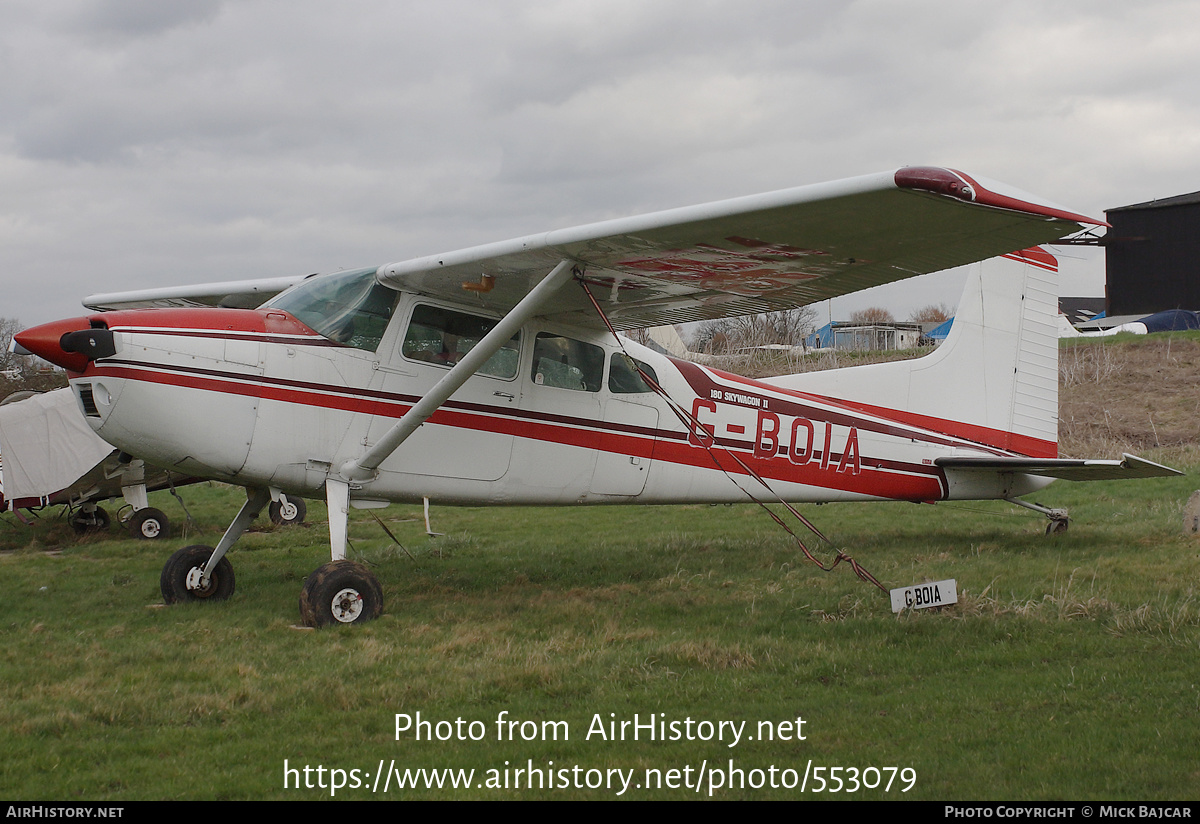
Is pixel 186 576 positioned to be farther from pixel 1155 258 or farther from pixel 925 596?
pixel 1155 258

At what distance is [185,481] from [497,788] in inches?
455

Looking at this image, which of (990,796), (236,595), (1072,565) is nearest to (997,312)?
(1072,565)

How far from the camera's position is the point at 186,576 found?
7.56m

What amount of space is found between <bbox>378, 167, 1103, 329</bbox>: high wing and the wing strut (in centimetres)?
24

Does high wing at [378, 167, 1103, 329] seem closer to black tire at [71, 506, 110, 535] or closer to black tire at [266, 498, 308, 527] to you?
black tire at [266, 498, 308, 527]

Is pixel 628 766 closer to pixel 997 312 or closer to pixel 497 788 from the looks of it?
pixel 497 788

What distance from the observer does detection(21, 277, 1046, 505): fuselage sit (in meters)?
6.44

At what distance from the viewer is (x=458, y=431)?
7.50 metres

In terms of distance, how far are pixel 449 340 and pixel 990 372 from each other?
20.3ft

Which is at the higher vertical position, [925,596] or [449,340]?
[449,340]

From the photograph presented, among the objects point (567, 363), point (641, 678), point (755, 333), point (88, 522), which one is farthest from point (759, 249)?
point (755, 333)

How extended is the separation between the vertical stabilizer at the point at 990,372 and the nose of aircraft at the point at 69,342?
646 centimetres

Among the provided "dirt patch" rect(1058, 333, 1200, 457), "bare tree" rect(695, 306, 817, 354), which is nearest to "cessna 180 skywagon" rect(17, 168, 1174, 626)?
"dirt patch" rect(1058, 333, 1200, 457)

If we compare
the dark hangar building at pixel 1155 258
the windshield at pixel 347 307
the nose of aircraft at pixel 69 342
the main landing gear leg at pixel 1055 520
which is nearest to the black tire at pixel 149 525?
the windshield at pixel 347 307
